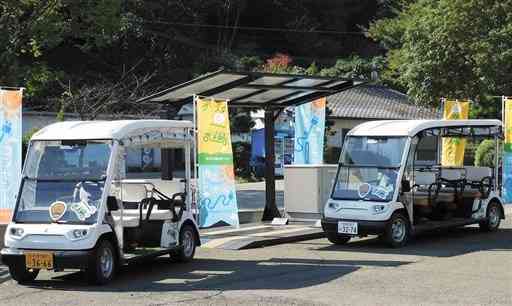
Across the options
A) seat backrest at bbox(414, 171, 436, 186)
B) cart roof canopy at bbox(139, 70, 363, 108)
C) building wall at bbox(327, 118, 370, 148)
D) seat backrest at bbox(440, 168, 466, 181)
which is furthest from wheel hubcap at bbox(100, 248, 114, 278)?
building wall at bbox(327, 118, 370, 148)

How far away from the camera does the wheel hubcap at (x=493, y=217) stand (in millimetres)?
15570

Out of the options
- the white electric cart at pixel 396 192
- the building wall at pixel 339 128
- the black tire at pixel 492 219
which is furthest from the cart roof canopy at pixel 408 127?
the building wall at pixel 339 128

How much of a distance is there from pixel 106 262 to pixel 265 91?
22.1 ft

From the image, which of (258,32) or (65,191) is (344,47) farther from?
(65,191)

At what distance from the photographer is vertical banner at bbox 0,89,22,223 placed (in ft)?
42.9

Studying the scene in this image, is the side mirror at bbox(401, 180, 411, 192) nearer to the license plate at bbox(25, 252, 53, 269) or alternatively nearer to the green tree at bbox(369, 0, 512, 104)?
the license plate at bbox(25, 252, 53, 269)

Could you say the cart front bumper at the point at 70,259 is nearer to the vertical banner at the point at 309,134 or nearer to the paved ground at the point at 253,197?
the vertical banner at the point at 309,134

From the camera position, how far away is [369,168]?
1364cm

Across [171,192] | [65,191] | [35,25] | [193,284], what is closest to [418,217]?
[171,192]

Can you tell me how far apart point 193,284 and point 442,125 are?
263 inches

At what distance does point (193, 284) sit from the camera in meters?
9.91

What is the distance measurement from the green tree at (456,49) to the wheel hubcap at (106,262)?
56.2ft

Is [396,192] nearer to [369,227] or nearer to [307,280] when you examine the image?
[369,227]

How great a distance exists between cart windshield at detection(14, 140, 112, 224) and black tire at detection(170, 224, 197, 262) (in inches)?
80.5
